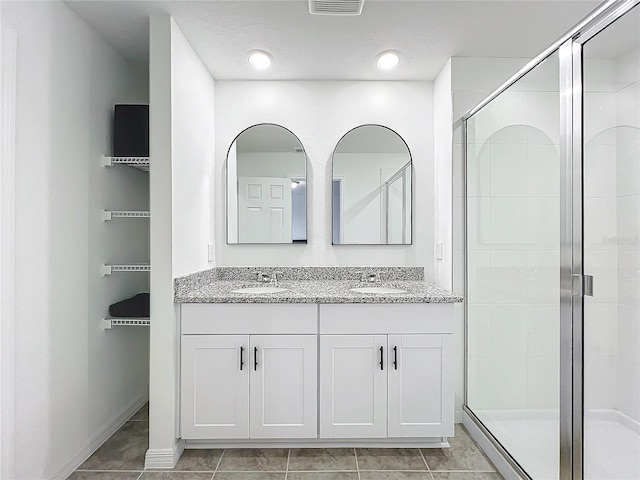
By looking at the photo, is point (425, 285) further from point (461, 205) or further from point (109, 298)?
point (109, 298)

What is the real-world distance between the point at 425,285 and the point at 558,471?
4.55ft

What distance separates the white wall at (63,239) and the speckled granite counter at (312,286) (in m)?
0.53

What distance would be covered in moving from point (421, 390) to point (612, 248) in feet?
4.30

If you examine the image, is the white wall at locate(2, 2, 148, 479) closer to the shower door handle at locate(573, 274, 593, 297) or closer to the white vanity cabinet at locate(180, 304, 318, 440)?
the white vanity cabinet at locate(180, 304, 318, 440)

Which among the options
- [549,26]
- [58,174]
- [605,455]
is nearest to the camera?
[605,455]

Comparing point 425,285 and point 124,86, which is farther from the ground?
point 124,86

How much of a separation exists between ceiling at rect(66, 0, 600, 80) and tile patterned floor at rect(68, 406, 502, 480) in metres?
2.32

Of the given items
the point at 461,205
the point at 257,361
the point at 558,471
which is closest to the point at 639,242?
the point at 558,471

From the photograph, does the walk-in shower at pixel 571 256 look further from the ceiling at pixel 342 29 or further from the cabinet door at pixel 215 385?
the cabinet door at pixel 215 385

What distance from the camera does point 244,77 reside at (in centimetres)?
308

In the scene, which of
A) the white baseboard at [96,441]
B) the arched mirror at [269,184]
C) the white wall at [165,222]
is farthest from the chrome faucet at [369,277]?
the white baseboard at [96,441]

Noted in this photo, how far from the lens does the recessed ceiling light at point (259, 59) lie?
8.84ft

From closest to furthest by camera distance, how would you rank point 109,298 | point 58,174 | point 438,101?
1. point 58,174
2. point 109,298
3. point 438,101

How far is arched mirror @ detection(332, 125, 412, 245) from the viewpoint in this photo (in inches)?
124
